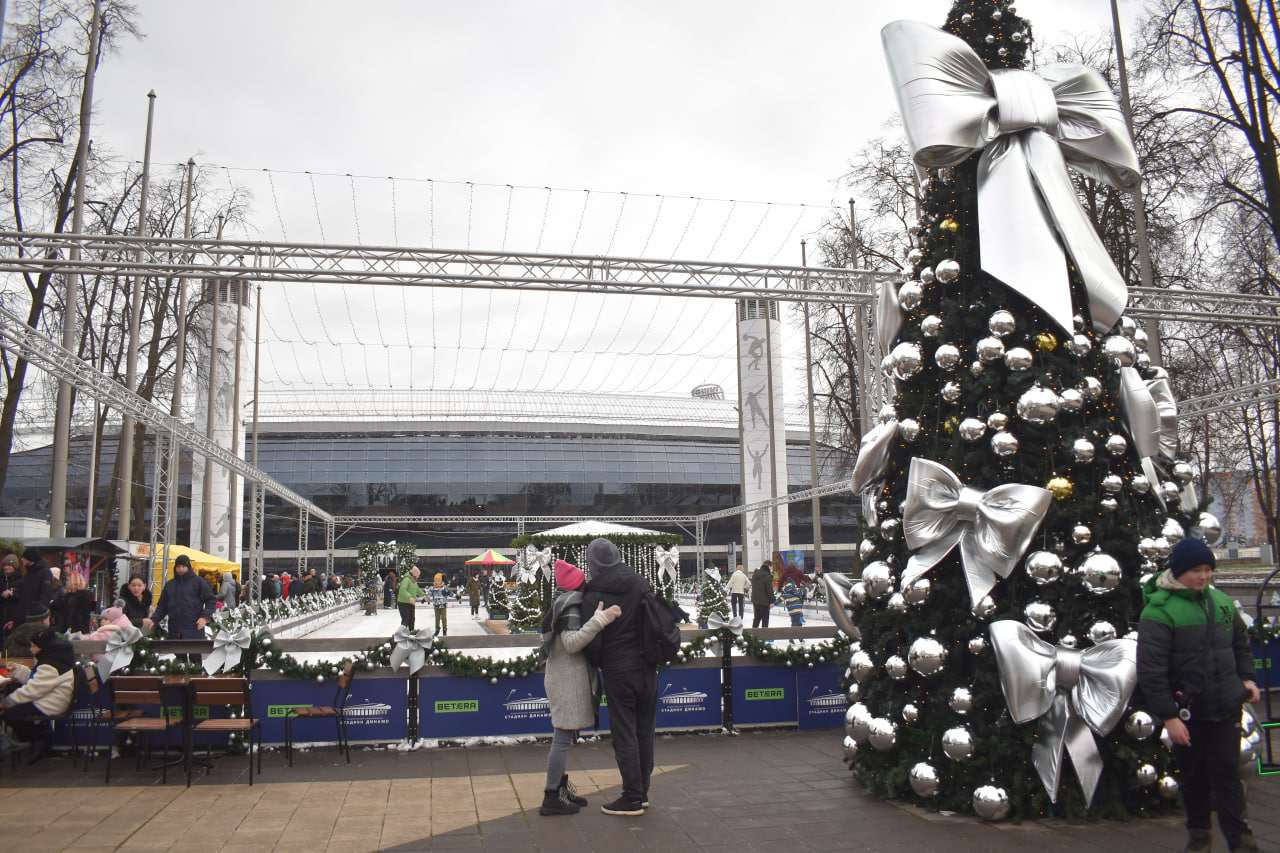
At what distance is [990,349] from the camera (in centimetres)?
572

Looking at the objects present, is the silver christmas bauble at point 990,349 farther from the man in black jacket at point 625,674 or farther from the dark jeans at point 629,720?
the dark jeans at point 629,720

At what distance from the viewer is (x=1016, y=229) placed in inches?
232

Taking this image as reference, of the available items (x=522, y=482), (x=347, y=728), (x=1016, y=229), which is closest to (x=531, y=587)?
(x=347, y=728)

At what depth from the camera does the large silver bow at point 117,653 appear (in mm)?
Result: 7707

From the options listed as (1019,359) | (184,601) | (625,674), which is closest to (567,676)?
(625,674)

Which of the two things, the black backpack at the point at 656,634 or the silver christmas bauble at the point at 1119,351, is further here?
the silver christmas bauble at the point at 1119,351

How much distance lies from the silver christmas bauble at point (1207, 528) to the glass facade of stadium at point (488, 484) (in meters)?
55.6

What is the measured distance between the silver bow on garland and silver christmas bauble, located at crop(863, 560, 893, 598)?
0.63 metres

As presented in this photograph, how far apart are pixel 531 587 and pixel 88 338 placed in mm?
15733

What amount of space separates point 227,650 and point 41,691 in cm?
137

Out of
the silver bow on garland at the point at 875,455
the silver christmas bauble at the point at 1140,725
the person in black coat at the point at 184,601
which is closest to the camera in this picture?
the silver christmas bauble at the point at 1140,725

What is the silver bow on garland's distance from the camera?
622 centimetres

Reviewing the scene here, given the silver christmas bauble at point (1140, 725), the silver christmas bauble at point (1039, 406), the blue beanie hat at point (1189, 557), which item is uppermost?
the silver christmas bauble at point (1039, 406)

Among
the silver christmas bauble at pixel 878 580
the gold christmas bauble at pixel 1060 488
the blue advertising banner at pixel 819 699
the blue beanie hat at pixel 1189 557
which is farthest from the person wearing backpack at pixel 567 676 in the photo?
the blue advertising banner at pixel 819 699
